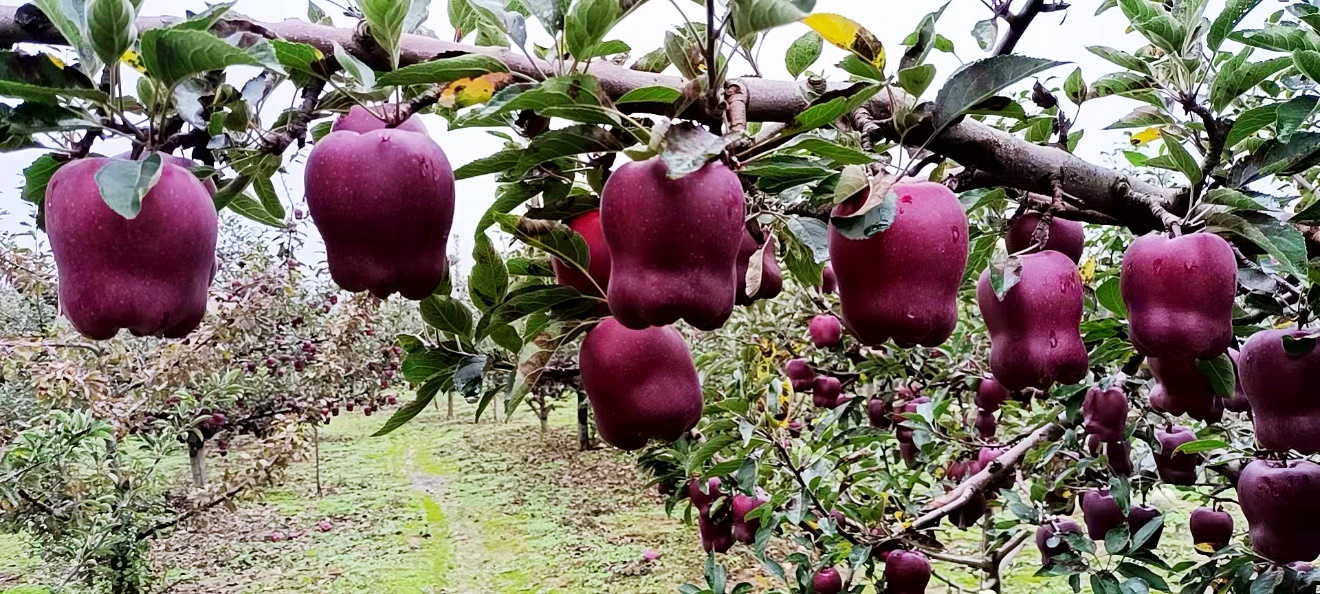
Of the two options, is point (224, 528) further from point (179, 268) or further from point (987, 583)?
point (179, 268)

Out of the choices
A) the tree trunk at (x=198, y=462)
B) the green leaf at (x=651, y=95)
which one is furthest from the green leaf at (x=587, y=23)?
the tree trunk at (x=198, y=462)

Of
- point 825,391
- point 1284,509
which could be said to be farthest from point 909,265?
point 825,391

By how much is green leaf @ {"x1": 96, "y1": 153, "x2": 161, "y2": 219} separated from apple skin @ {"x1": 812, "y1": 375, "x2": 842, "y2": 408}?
2.35m

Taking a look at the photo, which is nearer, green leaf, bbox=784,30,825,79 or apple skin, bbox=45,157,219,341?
apple skin, bbox=45,157,219,341

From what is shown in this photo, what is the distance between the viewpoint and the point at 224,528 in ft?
17.1

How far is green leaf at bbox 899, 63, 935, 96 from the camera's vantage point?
Answer: 23.8 inches

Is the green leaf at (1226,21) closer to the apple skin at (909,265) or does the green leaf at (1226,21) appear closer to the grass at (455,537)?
the apple skin at (909,265)

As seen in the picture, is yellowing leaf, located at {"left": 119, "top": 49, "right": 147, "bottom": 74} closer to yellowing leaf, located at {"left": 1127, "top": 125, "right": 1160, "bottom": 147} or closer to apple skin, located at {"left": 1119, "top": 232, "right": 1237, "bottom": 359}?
apple skin, located at {"left": 1119, "top": 232, "right": 1237, "bottom": 359}

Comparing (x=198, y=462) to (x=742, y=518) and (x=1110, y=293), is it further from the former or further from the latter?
(x=1110, y=293)

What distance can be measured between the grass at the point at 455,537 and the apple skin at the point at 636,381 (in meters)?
2.38

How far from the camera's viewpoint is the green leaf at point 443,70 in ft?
1.65

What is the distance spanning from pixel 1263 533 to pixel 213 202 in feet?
4.42

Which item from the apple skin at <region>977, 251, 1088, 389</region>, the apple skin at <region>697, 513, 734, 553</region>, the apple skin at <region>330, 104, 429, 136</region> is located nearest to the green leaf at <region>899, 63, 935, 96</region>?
the apple skin at <region>977, 251, 1088, 389</region>

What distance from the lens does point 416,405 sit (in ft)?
2.77
